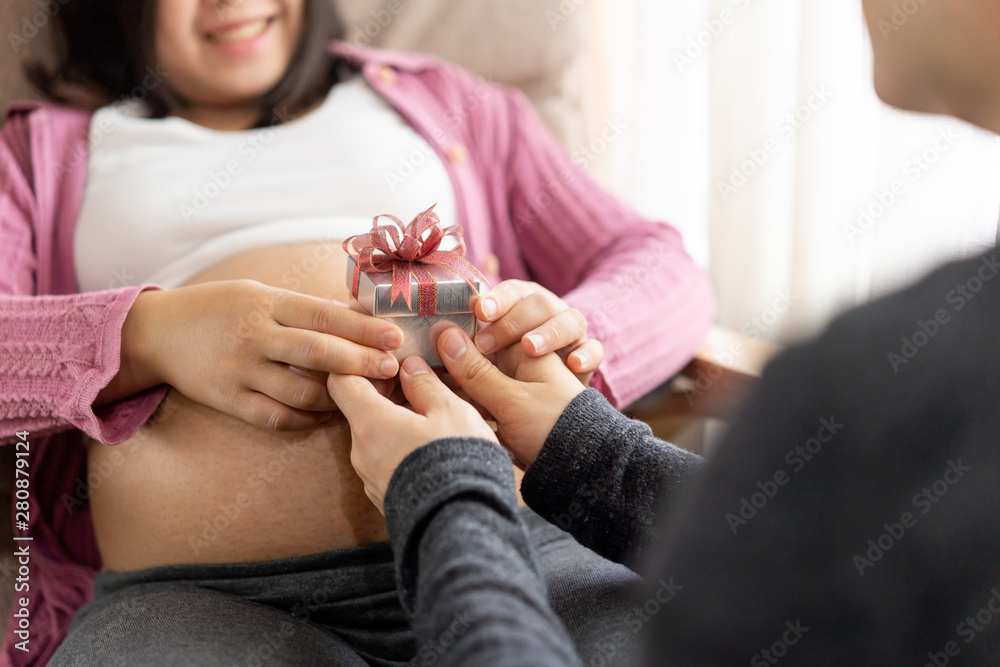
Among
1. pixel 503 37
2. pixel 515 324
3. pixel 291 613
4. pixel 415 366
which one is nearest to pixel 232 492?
pixel 291 613

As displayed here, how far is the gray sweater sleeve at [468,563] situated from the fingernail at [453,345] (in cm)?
15

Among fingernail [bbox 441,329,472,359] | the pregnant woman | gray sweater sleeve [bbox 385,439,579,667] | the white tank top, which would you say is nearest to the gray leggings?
the pregnant woman

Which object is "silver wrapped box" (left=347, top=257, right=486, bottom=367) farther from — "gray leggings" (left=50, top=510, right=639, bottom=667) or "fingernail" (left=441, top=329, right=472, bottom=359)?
"gray leggings" (left=50, top=510, right=639, bottom=667)

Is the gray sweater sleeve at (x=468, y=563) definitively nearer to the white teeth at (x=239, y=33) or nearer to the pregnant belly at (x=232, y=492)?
the pregnant belly at (x=232, y=492)

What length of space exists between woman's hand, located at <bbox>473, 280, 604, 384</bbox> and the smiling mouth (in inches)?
24.3

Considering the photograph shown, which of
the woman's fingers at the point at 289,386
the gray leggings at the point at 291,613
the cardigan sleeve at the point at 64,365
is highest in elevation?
the woman's fingers at the point at 289,386

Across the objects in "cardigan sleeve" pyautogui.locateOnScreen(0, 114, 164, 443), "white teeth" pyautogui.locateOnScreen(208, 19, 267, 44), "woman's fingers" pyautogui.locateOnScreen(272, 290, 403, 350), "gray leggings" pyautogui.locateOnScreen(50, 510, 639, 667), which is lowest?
"gray leggings" pyautogui.locateOnScreen(50, 510, 639, 667)

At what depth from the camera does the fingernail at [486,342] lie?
785 millimetres

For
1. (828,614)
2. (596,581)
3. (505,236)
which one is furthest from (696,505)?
(505,236)

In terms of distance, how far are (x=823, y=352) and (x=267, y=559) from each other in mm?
637

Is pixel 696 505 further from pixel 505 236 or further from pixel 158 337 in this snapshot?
pixel 505 236

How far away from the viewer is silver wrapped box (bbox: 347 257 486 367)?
2.38 ft

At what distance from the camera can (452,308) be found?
750 millimetres

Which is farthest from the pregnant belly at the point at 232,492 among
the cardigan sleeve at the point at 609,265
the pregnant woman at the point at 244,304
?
the cardigan sleeve at the point at 609,265
